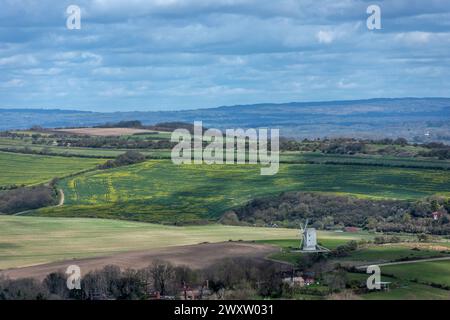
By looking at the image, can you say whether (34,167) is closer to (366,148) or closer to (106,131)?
(366,148)

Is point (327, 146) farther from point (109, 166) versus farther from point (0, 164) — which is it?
point (0, 164)

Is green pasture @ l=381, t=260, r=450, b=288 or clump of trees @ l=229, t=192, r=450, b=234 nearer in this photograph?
green pasture @ l=381, t=260, r=450, b=288

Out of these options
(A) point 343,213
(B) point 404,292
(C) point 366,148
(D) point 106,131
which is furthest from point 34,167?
(B) point 404,292

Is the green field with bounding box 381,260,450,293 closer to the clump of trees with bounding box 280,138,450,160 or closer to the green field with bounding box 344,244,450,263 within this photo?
the green field with bounding box 344,244,450,263

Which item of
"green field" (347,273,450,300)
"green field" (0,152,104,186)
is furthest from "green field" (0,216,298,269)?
"green field" (0,152,104,186)

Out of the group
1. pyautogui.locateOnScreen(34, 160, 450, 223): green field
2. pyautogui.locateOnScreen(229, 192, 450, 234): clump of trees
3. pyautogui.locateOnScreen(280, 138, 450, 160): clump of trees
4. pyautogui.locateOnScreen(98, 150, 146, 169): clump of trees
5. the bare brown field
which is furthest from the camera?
the bare brown field

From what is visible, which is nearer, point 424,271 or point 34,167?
point 424,271
